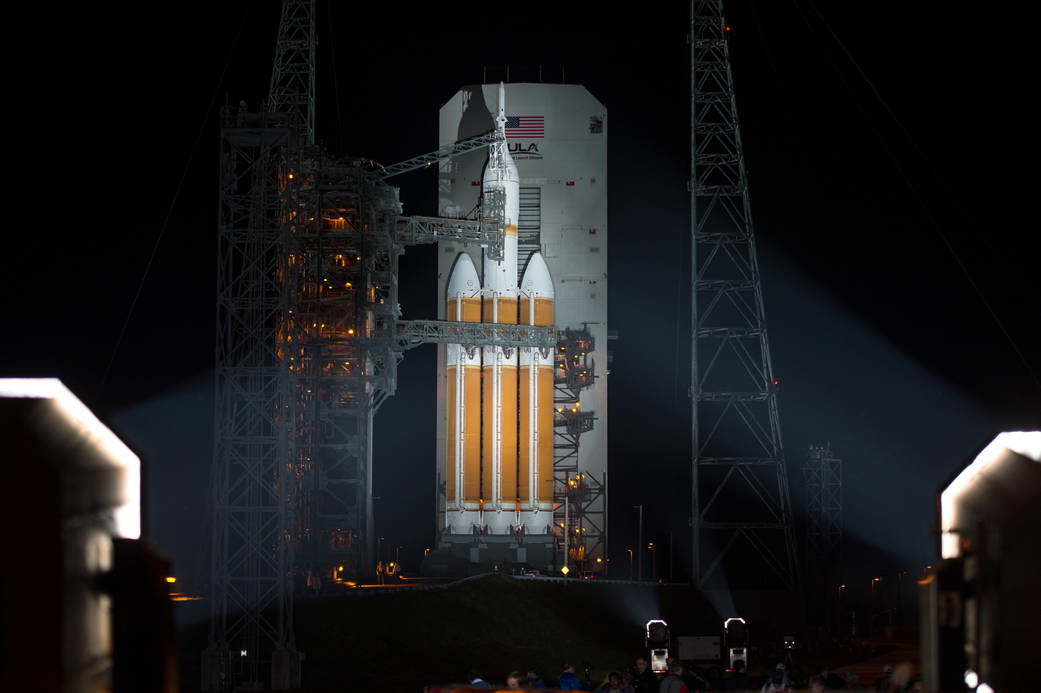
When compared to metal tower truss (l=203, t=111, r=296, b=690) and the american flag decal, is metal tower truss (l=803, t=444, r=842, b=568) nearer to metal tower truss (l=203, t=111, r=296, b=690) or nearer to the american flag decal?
the american flag decal

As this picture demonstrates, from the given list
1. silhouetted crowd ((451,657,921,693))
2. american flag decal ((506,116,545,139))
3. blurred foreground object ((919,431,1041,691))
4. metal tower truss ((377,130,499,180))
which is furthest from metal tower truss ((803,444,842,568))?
blurred foreground object ((919,431,1041,691))

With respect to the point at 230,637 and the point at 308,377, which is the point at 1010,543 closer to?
the point at 230,637

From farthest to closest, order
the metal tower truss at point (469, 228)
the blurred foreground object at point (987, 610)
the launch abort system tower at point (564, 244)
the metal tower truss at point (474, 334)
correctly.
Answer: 1. the launch abort system tower at point (564, 244)
2. the metal tower truss at point (469, 228)
3. the metal tower truss at point (474, 334)
4. the blurred foreground object at point (987, 610)

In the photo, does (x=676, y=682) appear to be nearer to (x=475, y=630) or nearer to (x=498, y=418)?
(x=475, y=630)

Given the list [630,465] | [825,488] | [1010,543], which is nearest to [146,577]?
[1010,543]

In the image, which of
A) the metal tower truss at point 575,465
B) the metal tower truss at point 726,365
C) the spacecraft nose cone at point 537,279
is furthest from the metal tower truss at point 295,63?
the metal tower truss at point 575,465

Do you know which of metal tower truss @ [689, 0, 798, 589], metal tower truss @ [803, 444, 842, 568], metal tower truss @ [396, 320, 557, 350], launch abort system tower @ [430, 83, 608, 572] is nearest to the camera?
metal tower truss @ [689, 0, 798, 589]

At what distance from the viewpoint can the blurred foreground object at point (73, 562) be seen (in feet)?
19.7

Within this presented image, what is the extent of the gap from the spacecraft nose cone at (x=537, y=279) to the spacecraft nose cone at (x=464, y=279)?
221 centimetres

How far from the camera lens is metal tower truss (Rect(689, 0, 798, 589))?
49.5 m

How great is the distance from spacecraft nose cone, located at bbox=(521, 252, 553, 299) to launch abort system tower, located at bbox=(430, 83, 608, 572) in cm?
52

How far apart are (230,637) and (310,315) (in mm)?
16208

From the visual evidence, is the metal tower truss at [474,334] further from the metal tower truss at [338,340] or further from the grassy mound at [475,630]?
the grassy mound at [475,630]

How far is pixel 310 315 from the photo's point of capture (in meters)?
50.2
